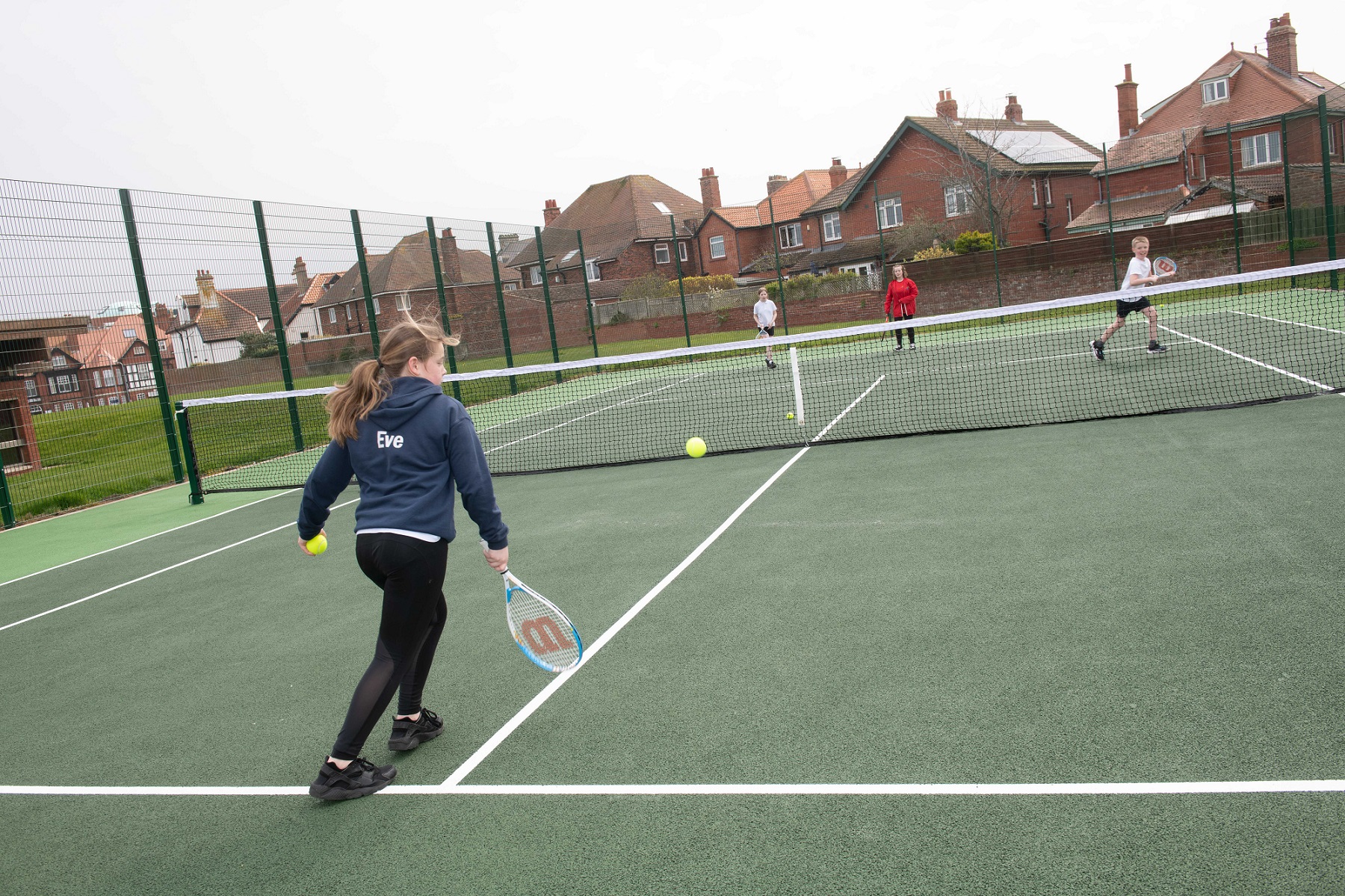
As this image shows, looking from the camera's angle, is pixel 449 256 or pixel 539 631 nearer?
pixel 539 631

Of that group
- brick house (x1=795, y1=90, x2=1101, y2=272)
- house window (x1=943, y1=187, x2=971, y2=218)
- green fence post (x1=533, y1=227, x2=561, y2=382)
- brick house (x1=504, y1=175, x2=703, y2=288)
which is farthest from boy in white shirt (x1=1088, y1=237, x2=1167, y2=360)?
house window (x1=943, y1=187, x2=971, y2=218)

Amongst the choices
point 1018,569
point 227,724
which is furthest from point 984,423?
point 227,724

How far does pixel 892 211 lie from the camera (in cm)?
4178

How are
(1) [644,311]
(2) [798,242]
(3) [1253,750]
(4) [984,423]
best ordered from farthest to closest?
(2) [798,242]
(1) [644,311]
(4) [984,423]
(3) [1253,750]

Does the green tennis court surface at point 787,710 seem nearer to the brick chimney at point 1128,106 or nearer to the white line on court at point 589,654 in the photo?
the white line on court at point 589,654

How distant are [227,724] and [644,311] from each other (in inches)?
1330

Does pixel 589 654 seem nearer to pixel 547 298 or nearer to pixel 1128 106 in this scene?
pixel 547 298

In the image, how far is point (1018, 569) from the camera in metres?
5.27

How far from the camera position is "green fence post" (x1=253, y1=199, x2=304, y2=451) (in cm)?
1445

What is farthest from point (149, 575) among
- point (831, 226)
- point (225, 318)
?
point (831, 226)

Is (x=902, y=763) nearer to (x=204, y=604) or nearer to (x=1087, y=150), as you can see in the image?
(x=204, y=604)

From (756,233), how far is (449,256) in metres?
34.3

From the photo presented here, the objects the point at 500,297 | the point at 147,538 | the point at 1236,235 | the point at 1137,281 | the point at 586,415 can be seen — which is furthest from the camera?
the point at 1236,235

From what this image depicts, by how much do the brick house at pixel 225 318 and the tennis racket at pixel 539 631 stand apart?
34.4 feet
